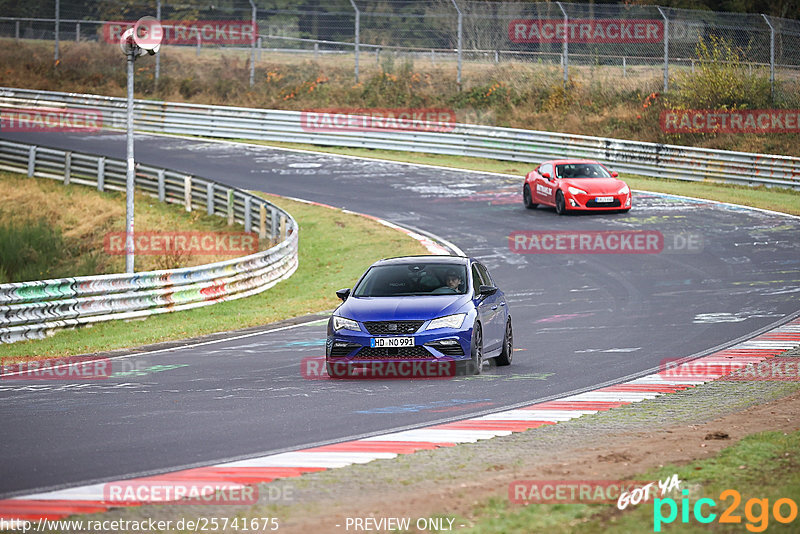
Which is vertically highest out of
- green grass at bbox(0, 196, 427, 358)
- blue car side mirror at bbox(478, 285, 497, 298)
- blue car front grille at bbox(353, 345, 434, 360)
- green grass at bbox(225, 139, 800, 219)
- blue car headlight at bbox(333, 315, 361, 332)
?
blue car side mirror at bbox(478, 285, 497, 298)

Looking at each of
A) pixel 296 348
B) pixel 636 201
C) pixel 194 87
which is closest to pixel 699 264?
pixel 636 201

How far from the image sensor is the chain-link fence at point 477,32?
39031 millimetres

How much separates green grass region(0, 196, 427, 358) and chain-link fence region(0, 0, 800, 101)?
40.5ft

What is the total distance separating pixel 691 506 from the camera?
20.5 ft

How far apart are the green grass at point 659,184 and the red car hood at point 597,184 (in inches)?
167

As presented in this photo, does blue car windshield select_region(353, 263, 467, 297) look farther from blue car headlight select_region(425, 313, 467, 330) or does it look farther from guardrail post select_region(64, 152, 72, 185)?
guardrail post select_region(64, 152, 72, 185)

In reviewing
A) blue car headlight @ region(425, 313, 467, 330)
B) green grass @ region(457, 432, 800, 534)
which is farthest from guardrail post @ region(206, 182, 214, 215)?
green grass @ region(457, 432, 800, 534)

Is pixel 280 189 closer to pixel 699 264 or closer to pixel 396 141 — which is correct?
pixel 396 141

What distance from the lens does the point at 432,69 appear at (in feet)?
158

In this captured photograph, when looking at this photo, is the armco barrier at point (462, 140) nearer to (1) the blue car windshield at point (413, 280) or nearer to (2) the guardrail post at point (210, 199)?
(2) the guardrail post at point (210, 199)

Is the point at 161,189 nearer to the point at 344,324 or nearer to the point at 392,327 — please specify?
the point at 344,324

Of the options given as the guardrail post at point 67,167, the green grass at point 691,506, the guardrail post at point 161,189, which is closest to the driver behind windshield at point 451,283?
the green grass at point 691,506

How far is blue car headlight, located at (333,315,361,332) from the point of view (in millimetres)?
12716

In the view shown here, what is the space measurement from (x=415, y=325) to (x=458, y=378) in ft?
2.71
